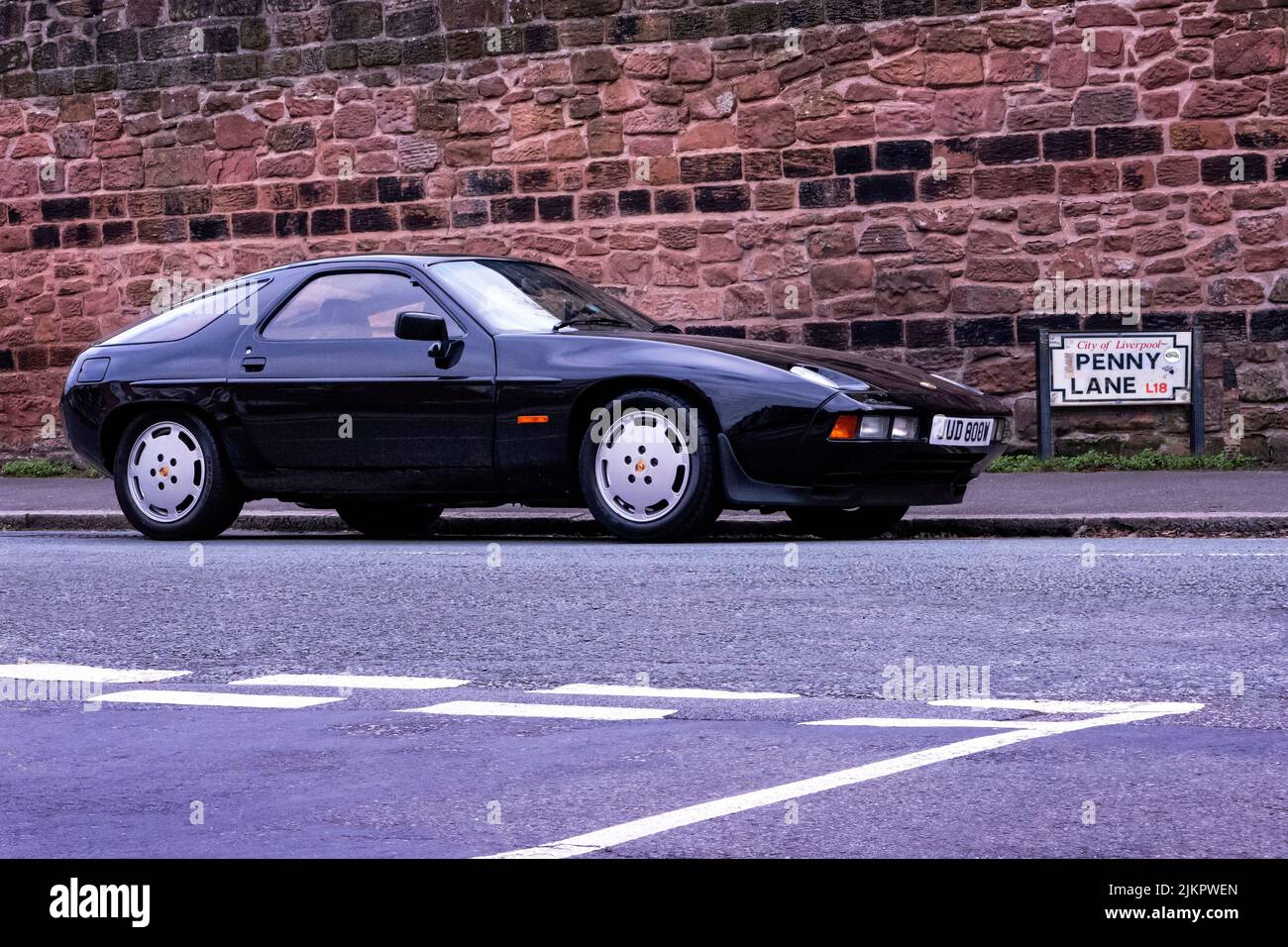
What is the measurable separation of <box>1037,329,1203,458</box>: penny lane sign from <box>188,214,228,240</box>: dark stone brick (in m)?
6.73

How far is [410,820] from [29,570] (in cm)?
609

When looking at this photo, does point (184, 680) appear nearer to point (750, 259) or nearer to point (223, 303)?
point (223, 303)

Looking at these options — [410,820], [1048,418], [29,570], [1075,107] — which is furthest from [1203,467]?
[410,820]

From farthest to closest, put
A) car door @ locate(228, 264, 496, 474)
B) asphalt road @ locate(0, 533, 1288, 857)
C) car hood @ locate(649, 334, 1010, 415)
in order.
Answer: car door @ locate(228, 264, 496, 474) → car hood @ locate(649, 334, 1010, 415) → asphalt road @ locate(0, 533, 1288, 857)

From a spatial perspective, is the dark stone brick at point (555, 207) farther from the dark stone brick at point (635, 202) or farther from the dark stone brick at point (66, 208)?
the dark stone brick at point (66, 208)

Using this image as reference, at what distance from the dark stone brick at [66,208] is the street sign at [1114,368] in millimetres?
8186

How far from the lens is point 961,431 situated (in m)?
10.8

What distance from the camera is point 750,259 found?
15938mm

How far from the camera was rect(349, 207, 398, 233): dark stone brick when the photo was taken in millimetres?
16969

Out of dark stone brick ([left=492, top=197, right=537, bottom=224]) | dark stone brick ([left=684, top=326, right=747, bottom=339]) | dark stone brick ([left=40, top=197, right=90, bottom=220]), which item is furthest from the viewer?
dark stone brick ([left=40, top=197, right=90, bottom=220])

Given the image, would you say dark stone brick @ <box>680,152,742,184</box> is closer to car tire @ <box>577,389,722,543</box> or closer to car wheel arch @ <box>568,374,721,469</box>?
car wheel arch @ <box>568,374,721,469</box>

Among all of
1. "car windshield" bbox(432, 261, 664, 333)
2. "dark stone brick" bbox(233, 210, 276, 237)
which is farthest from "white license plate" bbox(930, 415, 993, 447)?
"dark stone brick" bbox(233, 210, 276, 237)

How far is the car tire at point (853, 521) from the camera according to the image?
11312mm

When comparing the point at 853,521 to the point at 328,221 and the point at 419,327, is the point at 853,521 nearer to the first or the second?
the point at 419,327
